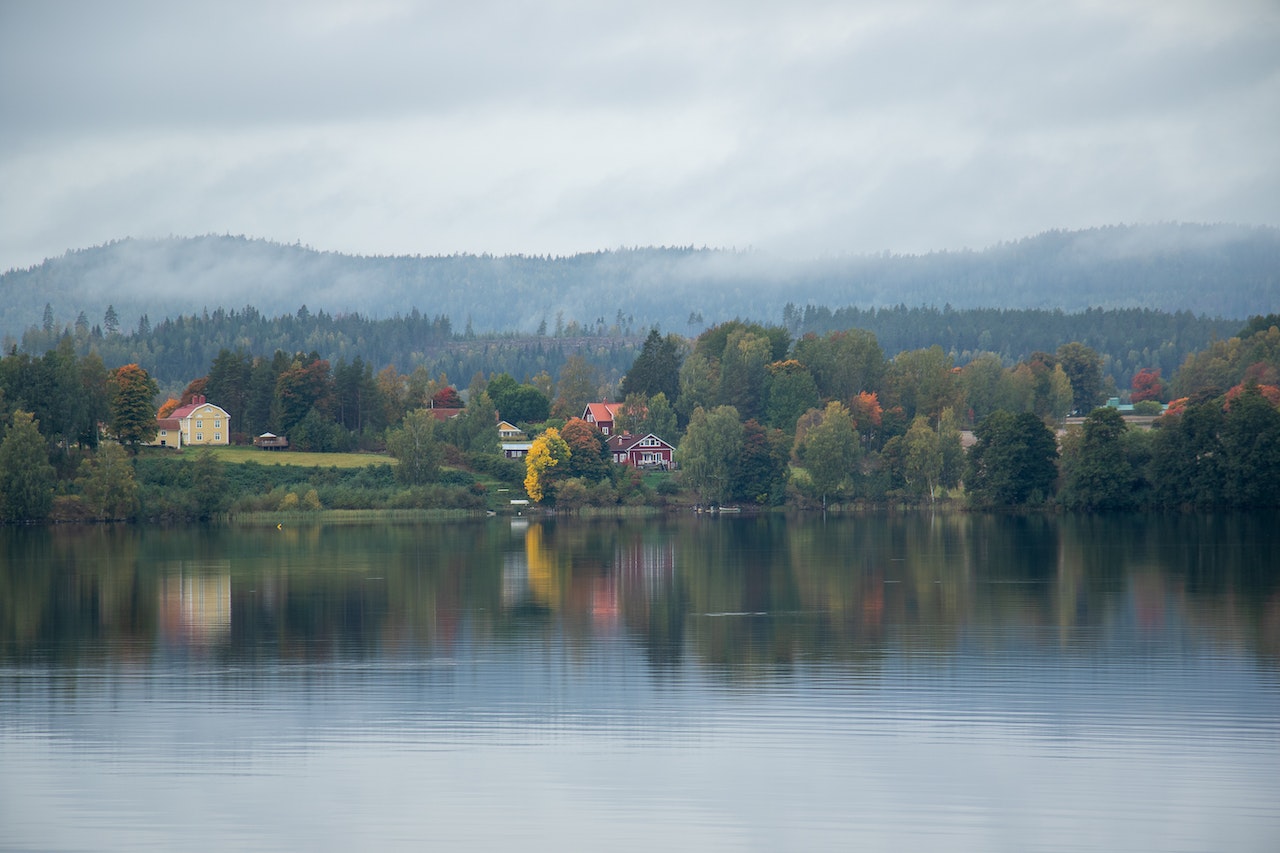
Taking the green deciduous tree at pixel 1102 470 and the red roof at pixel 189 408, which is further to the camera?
the red roof at pixel 189 408

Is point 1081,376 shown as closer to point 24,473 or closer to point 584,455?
point 584,455

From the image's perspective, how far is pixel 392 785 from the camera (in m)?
18.9

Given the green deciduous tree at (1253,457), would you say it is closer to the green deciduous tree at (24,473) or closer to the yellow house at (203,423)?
the green deciduous tree at (24,473)

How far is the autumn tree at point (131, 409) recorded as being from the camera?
95688 millimetres

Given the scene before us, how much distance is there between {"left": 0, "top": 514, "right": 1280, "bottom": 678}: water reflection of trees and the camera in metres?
31.2

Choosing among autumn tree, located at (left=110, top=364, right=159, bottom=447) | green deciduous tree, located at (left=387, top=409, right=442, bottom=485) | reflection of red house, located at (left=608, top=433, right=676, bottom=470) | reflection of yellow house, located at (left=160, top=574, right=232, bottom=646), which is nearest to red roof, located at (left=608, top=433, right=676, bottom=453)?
reflection of red house, located at (left=608, top=433, right=676, bottom=470)

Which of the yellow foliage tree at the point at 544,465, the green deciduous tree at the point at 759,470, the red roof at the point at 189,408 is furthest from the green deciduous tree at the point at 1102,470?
the red roof at the point at 189,408

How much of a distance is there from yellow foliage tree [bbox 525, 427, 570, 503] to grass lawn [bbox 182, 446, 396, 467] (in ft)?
35.0

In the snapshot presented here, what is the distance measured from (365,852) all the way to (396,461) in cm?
8623

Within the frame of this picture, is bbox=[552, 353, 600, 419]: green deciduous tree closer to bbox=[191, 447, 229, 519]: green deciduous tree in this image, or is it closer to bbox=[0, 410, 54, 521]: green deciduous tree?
bbox=[191, 447, 229, 519]: green deciduous tree

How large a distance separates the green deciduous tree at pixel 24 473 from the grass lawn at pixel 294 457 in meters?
16.4

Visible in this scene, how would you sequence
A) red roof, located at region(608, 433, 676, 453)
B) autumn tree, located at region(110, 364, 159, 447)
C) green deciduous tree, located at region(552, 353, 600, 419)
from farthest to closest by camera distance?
green deciduous tree, located at region(552, 353, 600, 419)
red roof, located at region(608, 433, 676, 453)
autumn tree, located at region(110, 364, 159, 447)

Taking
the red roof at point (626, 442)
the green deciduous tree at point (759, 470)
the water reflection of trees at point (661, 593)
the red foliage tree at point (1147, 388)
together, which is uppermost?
the red foliage tree at point (1147, 388)

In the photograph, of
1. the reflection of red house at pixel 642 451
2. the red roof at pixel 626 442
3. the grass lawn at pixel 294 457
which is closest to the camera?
the grass lawn at pixel 294 457
